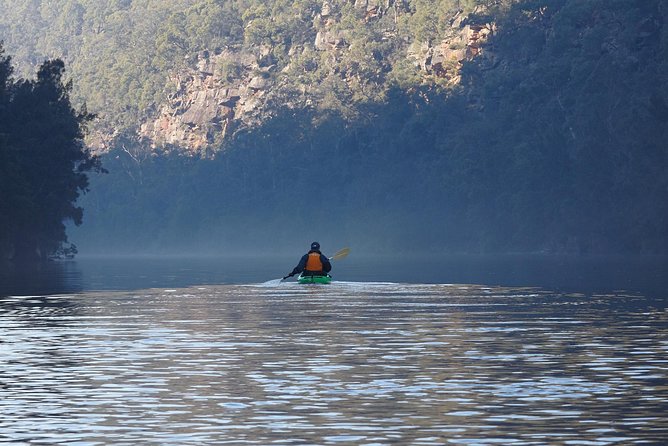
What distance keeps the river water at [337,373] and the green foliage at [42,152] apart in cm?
5824

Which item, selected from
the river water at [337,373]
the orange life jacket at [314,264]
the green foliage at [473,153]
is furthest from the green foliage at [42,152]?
the river water at [337,373]

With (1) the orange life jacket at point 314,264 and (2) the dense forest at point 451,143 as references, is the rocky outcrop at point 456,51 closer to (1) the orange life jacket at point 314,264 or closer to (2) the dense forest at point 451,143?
(2) the dense forest at point 451,143

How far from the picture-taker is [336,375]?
23.4 metres

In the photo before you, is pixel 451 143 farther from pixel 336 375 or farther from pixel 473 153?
pixel 336 375

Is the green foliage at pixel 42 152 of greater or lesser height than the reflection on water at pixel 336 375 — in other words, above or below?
above

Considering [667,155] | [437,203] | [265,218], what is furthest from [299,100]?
[667,155]

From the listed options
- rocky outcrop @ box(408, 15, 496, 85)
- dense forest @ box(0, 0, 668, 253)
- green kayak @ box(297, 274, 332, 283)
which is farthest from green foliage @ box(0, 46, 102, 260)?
rocky outcrop @ box(408, 15, 496, 85)

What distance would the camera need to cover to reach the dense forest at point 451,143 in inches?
5044

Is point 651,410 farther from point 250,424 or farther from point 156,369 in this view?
point 156,369

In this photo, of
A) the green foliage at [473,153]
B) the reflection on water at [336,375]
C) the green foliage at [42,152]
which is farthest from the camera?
the green foliage at [473,153]

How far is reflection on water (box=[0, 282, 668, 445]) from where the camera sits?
708 inches

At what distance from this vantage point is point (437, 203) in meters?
164

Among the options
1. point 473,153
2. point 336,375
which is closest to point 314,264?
point 336,375

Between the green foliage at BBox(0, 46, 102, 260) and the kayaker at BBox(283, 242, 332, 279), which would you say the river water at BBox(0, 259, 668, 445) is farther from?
the green foliage at BBox(0, 46, 102, 260)
